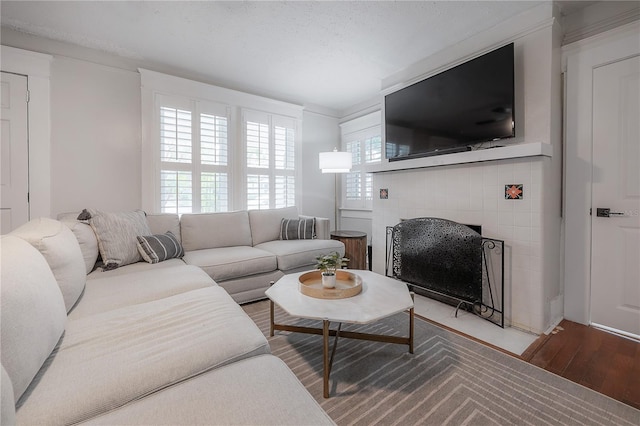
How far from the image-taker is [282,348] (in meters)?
1.80

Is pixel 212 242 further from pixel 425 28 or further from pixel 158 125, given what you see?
pixel 425 28

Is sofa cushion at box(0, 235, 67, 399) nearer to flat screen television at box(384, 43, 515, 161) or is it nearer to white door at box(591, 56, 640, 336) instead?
flat screen television at box(384, 43, 515, 161)

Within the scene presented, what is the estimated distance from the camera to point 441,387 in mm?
1433

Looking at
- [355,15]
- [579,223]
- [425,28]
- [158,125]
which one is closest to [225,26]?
[355,15]

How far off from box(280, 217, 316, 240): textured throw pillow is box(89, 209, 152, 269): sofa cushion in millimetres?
1510

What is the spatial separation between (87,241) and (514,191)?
3.27 m

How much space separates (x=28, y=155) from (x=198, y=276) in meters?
2.07

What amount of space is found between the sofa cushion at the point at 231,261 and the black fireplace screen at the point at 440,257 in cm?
136

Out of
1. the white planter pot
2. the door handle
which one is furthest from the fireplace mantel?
the white planter pot

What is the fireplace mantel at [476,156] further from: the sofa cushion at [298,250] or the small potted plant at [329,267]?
the small potted plant at [329,267]

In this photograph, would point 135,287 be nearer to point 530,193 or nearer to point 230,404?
point 230,404

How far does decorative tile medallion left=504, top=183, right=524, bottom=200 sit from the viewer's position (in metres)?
2.09

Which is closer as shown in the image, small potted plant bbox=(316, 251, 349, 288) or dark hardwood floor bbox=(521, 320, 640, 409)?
dark hardwood floor bbox=(521, 320, 640, 409)

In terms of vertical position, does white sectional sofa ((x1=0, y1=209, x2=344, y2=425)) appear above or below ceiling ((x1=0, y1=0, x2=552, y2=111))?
below
